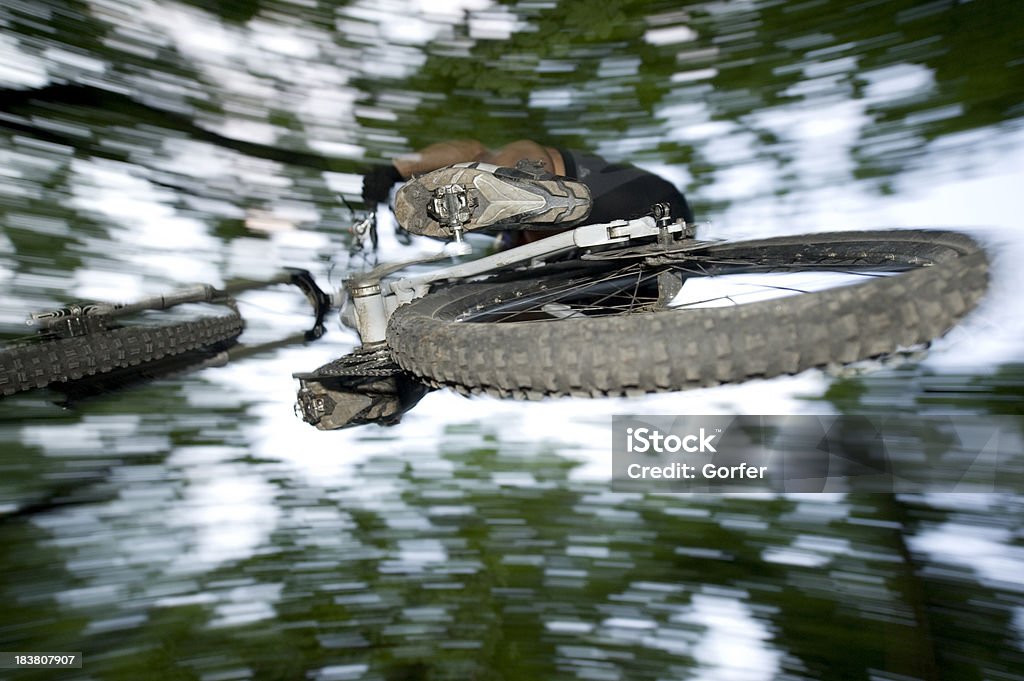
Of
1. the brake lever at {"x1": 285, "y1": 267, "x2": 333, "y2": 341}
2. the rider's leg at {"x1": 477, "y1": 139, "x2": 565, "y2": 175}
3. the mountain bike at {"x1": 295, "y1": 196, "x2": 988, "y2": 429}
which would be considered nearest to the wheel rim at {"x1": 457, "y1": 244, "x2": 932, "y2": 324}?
the mountain bike at {"x1": 295, "y1": 196, "x2": 988, "y2": 429}

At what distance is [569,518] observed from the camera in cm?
320

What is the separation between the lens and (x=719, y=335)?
81 centimetres

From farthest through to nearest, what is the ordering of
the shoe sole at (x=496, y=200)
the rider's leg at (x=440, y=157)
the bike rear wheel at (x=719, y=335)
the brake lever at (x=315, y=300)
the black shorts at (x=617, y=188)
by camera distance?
1. the brake lever at (x=315, y=300)
2. the rider's leg at (x=440, y=157)
3. the black shorts at (x=617, y=188)
4. the shoe sole at (x=496, y=200)
5. the bike rear wheel at (x=719, y=335)

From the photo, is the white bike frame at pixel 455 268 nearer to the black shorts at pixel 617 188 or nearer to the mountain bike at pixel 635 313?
the mountain bike at pixel 635 313

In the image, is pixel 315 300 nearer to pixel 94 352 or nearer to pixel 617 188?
pixel 94 352

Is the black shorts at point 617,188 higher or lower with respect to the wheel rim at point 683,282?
higher

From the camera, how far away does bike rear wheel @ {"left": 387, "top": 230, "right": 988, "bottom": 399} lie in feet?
2.55

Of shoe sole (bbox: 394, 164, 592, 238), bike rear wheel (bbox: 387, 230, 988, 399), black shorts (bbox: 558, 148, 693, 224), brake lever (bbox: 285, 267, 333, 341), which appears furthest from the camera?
brake lever (bbox: 285, 267, 333, 341)

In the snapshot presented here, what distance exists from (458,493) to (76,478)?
69.3 inches

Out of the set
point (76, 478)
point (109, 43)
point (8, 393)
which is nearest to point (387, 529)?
point (76, 478)

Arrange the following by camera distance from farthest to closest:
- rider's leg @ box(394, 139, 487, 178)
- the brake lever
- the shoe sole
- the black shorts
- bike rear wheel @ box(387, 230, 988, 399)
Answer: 1. the brake lever
2. rider's leg @ box(394, 139, 487, 178)
3. the black shorts
4. the shoe sole
5. bike rear wheel @ box(387, 230, 988, 399)

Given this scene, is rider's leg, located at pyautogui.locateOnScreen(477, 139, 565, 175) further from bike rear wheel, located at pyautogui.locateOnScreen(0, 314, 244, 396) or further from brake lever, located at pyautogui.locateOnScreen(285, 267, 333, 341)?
bike rear wheel, located at pyautogui.locateOnScreen(0, 314, 244, 396)

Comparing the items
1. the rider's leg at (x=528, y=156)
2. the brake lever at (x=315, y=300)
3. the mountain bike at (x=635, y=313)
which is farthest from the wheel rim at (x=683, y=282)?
the brake lever at (x=315, y=300)

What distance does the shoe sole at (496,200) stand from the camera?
1270mm
